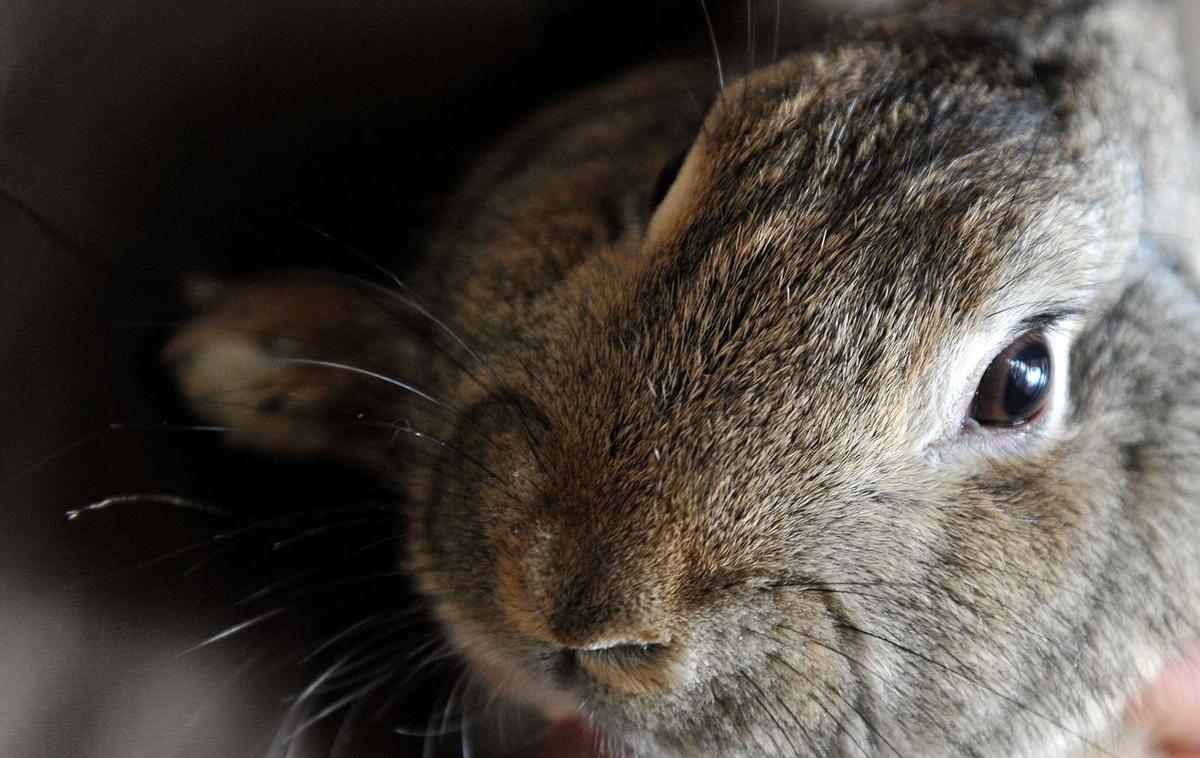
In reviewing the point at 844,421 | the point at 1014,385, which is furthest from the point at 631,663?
the point at 1014,385

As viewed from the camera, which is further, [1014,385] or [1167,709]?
[1167,709]

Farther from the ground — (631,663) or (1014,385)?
(1014,385)

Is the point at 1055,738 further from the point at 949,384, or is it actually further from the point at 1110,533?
the point at 949,384

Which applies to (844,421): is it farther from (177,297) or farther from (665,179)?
(177,297)

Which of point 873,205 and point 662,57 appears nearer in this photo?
point 873,205

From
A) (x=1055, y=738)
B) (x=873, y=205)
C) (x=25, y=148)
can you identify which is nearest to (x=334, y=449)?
(x=25, y=148)

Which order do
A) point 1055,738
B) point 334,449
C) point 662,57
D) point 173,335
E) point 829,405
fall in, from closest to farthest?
point 829,405, point 1055,738, point 173,335, point 334,449, point 662,57
